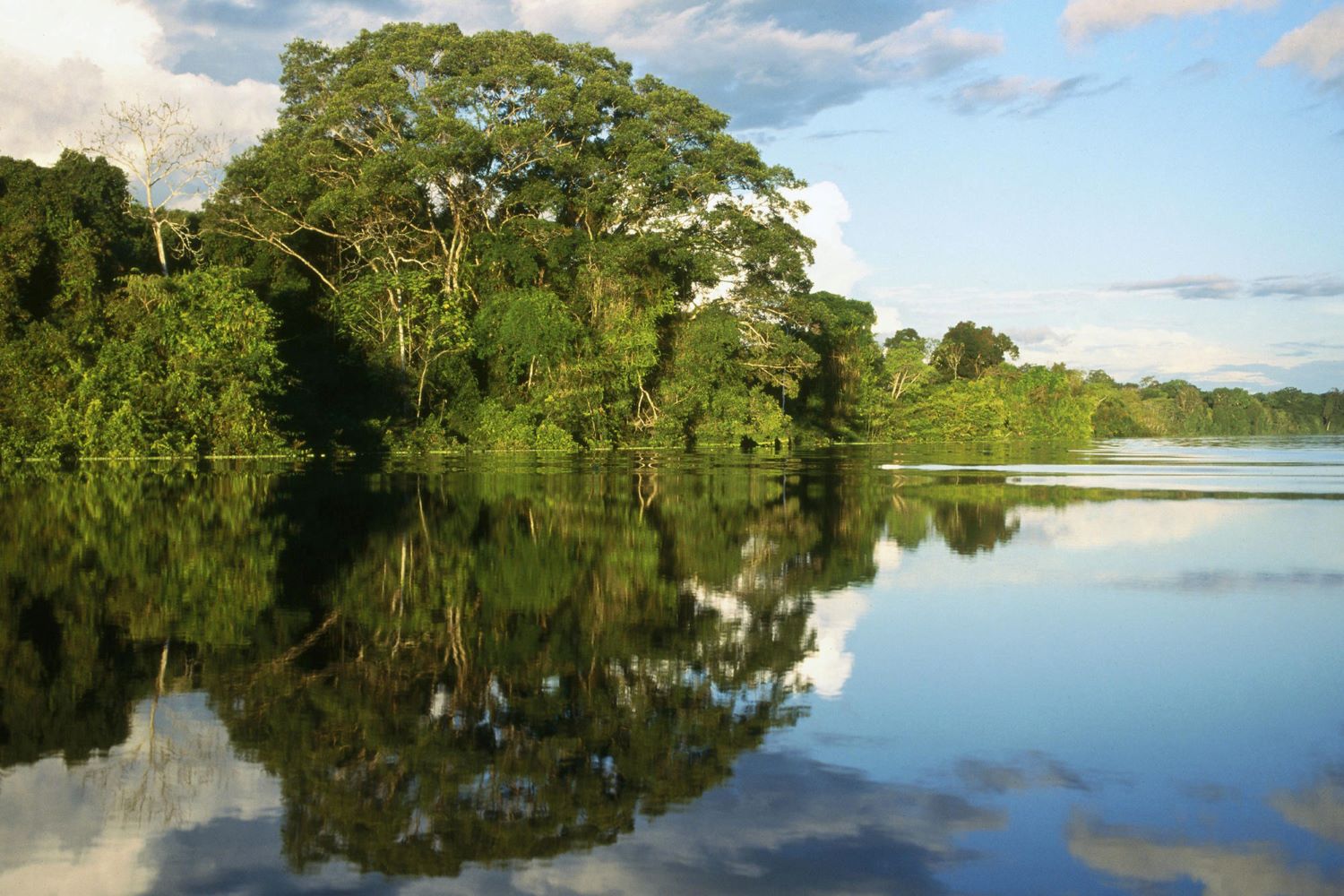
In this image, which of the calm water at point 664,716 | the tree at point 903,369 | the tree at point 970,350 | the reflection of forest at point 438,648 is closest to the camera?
the calm water at point 664,716

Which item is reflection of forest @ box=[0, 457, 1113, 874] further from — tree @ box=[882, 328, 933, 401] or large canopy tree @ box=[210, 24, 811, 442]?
tree @ box=[882, 328, 933, 401]

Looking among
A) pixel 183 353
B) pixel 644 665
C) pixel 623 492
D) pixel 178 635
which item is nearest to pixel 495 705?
pixel 644 665

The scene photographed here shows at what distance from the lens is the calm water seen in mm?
4129

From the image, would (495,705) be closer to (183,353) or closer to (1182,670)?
(1182,670)

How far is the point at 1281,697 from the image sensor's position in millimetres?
6551

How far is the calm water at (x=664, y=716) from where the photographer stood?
4.13 metres

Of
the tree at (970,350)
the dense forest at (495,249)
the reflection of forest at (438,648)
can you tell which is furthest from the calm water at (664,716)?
the tree at (970,350)

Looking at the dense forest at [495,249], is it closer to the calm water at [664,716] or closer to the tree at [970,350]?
the calm water at [664,716]

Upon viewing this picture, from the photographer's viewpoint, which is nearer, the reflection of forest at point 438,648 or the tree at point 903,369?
the reflection of forest at point 438,648

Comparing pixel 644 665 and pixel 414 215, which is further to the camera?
pixel 414 215

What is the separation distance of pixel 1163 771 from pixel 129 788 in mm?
4350

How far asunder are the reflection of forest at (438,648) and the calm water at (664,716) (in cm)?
3

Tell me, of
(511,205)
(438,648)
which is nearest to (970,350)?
(511,205)

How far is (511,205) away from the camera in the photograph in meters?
49.6
